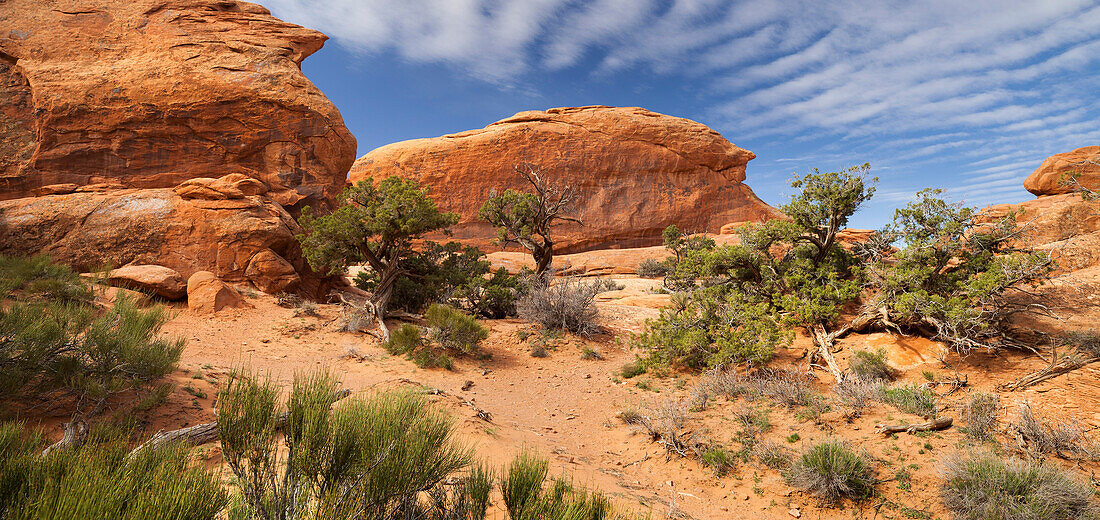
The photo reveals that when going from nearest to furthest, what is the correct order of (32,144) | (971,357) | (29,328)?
(29,328)
(971,357)
(32,144)

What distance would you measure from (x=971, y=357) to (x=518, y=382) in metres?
8.10

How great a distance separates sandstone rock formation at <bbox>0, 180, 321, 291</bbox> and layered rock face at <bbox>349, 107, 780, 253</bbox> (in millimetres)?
20544

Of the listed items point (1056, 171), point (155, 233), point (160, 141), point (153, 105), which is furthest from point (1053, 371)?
point (153, 105)

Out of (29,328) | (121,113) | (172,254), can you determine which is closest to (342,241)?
(172,254)

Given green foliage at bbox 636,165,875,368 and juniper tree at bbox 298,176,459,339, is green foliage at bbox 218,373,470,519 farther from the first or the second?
juniper tree at bbox 298,176,459,339

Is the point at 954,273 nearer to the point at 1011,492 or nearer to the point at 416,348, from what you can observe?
the point at 1011,492

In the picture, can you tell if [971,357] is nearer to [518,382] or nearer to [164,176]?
[518,382]

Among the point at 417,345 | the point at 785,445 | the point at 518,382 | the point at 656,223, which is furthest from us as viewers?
the point at 656,223

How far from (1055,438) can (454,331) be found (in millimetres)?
9563

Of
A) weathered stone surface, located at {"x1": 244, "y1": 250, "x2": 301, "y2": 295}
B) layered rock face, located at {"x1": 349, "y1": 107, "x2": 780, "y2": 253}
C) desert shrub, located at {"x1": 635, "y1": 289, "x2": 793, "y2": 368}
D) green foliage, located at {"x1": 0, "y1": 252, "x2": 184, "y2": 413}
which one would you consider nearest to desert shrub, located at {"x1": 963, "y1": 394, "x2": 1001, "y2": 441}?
desert shrub, located at {"x1": 635, "y1": 289, "x2": 793, "y2": 368}

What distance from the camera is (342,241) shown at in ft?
39.7

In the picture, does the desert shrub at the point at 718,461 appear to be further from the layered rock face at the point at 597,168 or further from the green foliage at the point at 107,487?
the layered rock face at the point at 597,168

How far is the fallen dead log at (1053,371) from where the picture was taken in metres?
5.91

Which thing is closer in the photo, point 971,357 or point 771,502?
point 771,502
